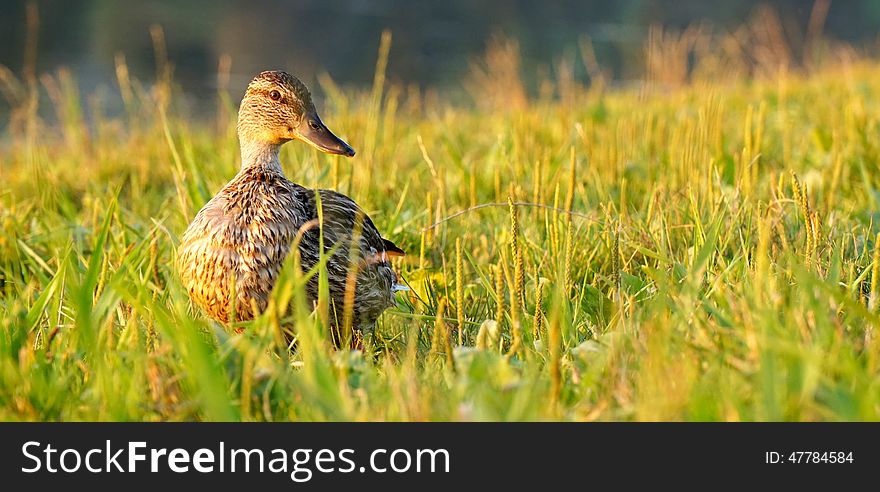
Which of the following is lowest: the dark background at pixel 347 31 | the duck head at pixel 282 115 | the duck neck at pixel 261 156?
the duck neck at pixel 261 156

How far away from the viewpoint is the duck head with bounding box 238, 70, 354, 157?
11.4 ft

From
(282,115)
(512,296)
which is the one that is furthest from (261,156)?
(512,296)

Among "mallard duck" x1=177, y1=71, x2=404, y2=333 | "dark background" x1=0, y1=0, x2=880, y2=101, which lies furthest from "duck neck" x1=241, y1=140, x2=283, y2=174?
"dark background" x1=0, y1=0, x2=880, y2=101

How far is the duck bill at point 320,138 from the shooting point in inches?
134

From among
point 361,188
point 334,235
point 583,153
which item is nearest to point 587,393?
point 334,235

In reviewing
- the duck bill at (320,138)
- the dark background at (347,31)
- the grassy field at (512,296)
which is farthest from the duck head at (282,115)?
the dark background at (347,31)

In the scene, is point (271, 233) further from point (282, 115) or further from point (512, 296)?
point (512, 296)

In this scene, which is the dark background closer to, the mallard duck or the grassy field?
the grassy field

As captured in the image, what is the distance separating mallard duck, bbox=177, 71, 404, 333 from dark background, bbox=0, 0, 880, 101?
540 inches

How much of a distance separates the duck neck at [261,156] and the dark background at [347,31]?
1365cm

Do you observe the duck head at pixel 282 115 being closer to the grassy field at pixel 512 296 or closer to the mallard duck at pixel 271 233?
the mallard duck at pixel 271 233

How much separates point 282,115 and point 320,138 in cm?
18

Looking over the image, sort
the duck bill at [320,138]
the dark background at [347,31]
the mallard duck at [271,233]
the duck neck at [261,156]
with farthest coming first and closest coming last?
the dark background at [347,31], the duck neck at [261,156], the duck bill at [320,138], the mallard duck at [271,233]
